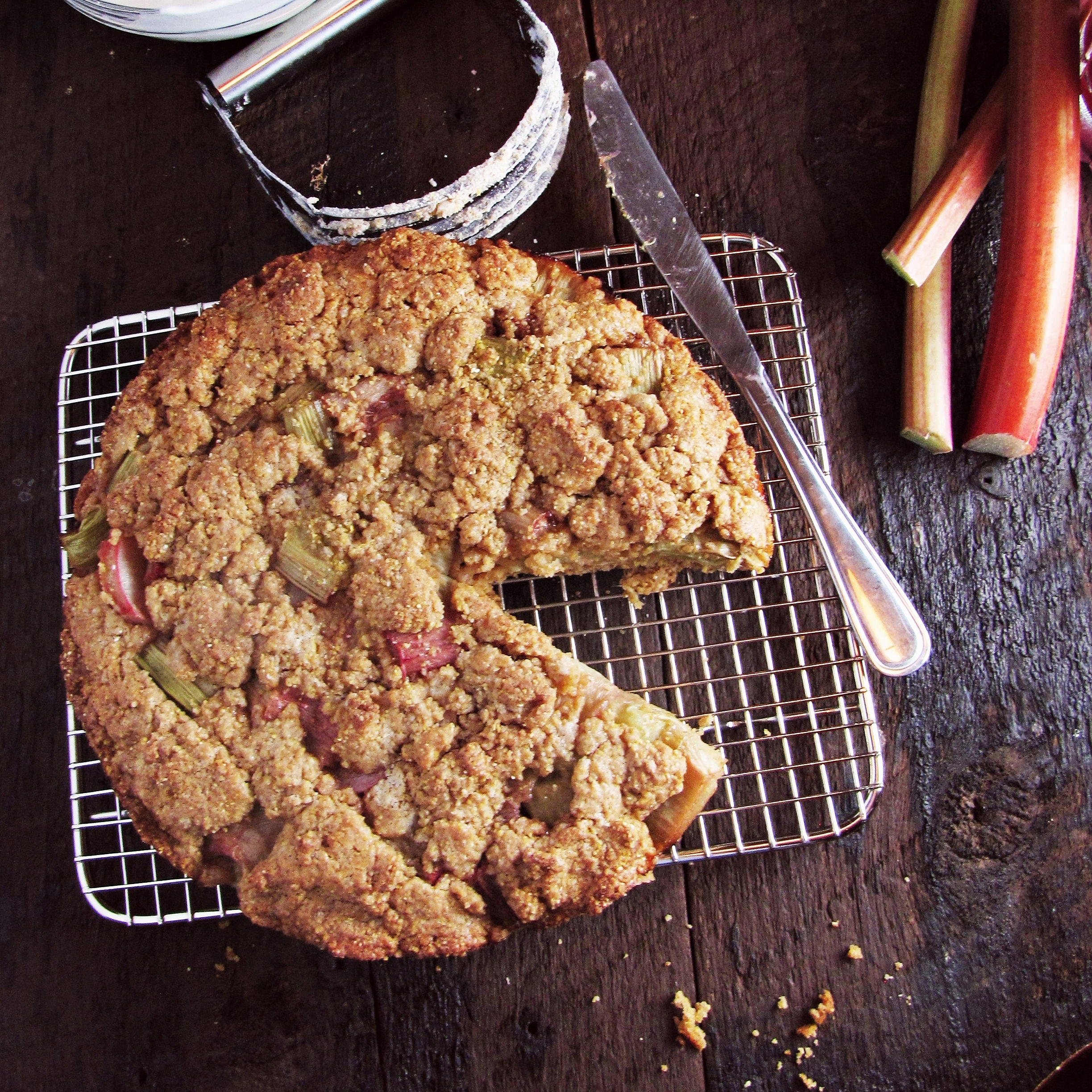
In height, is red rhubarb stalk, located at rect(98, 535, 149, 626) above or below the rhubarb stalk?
below

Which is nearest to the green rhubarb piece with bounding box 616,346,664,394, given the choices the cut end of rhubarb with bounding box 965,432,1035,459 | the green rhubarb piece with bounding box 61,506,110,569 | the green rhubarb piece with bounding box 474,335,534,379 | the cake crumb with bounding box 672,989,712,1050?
the green rhubarb piece with bounding box 474,335,534,379

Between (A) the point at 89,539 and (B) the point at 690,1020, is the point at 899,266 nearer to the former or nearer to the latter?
(B) the point at 690,1020

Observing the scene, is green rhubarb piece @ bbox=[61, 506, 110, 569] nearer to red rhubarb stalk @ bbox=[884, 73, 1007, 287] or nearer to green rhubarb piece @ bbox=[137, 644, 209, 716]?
green rhubarb piece @ bbox=[137, 644, 209, 716]

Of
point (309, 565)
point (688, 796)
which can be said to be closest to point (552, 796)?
point (688, 796)

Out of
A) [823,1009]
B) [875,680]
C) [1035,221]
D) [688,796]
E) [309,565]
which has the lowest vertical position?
[823,1009]

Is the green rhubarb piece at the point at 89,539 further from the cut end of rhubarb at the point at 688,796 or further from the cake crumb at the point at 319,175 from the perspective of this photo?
the cut end of rhubarb at the point at 688,796

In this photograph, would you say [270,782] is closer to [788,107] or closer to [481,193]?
[481,193]
